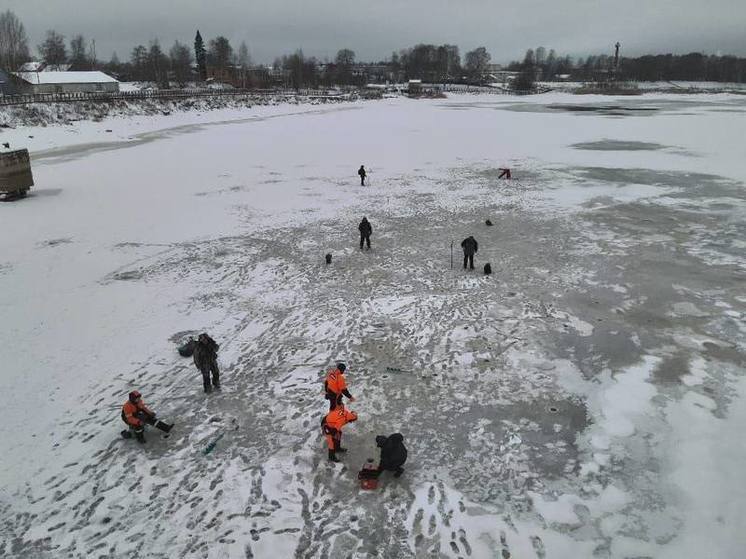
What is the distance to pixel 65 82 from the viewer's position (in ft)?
307

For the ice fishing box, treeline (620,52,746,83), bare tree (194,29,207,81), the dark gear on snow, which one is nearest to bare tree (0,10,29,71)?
bare tree (194,29,207,81)

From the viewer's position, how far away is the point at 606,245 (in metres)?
17.5

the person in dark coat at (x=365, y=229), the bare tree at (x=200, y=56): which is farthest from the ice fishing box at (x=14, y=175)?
the bare tree at (x=200, y=56)

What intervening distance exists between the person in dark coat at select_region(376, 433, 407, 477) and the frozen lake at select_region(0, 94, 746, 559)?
0.89 feet

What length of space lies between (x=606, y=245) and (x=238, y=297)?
12220 mm

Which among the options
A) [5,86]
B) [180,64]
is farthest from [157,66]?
[5,86]

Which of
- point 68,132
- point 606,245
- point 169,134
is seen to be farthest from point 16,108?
point 606,245

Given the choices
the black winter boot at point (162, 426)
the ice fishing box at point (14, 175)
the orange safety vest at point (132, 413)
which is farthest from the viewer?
the ice fishing box at point (14, 175)

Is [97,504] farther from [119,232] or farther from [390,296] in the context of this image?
[119,232]

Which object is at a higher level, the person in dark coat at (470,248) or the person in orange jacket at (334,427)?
the person in dark coat at (470,248)

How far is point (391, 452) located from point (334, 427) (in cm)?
99

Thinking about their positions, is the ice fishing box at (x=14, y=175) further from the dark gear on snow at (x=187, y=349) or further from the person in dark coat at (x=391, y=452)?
the person in dark coat at (x=391, y=452)

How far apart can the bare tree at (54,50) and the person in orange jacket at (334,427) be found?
153 metres

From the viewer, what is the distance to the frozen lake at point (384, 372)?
22.8 feet
